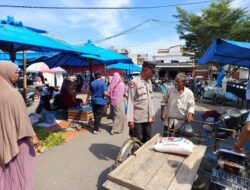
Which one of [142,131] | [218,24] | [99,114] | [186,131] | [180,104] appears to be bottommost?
[99,114]

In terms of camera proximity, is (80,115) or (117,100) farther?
(80,115)

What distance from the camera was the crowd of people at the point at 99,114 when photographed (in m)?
2.20

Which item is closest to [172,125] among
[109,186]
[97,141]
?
[109,186]

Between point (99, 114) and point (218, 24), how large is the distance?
15374mm

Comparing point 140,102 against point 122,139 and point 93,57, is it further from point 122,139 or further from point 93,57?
point 93,57

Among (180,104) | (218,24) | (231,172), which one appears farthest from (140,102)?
(218,24)

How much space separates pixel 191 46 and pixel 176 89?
1737 cm

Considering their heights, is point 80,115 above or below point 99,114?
below

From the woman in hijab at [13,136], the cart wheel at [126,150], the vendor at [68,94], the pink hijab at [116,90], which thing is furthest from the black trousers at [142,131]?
the vendor at [68,94]

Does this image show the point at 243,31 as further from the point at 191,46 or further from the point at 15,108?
the point at 15,108

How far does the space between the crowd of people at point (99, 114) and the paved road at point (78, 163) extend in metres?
0.77

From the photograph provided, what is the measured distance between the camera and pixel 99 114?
19.4 ft

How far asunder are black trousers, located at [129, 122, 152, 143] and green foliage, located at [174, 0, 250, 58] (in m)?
16.3

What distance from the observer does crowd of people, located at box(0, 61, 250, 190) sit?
2.20 m
